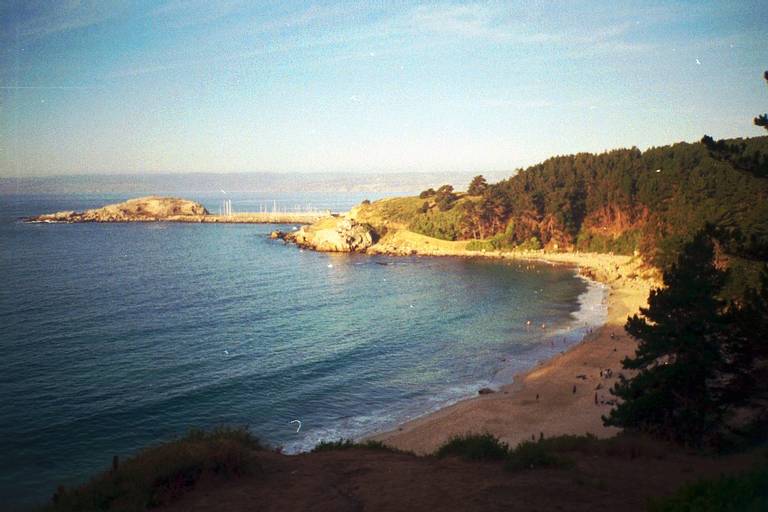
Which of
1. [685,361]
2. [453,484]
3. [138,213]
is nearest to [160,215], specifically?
[138,213]

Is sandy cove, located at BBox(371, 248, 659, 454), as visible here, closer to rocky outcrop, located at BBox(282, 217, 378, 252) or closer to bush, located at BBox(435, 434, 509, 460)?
bush, located at BBox(435, 434, 509, 460)

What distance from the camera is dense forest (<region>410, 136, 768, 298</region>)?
62062 millimetres

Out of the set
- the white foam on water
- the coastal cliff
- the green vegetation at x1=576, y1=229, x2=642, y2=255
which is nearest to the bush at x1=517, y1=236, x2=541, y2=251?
the green vegetation at x1=576, y1=229, x2=642, y2=255

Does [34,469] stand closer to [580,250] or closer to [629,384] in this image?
[629,384]

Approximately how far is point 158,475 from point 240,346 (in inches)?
1151

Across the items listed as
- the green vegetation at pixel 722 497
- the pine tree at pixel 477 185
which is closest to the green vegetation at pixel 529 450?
the green vegetation at pixel 722 497

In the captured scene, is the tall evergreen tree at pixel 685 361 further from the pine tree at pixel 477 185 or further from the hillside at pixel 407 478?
the pine tree at pixel 477 185

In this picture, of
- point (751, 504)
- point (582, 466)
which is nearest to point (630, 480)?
point (582, 466)

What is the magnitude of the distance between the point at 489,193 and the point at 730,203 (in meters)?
62.9

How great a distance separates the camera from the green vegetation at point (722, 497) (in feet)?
26.3

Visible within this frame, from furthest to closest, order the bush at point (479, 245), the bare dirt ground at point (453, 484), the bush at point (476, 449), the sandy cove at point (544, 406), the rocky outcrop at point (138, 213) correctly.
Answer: the rocky outcrop at point (138, 213), the bush at point (479, 245), the sandy cove at point (544, 406), the bush at point (476, 449), the bare dirt ground at point (453, 484)

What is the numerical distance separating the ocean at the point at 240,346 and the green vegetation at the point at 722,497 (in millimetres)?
21083

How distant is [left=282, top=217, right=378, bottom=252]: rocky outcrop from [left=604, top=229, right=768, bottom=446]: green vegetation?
9597cm

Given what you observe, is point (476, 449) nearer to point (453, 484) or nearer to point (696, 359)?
point (453, 484)
